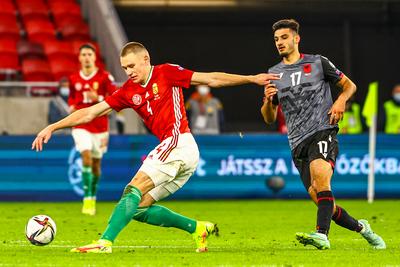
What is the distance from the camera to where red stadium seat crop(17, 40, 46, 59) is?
2452cm

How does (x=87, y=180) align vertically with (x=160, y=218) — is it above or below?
above

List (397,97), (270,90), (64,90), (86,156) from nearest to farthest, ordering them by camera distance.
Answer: (270,90) → (86,156) → (64,90) → (397,97)

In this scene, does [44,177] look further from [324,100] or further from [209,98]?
[324,100]

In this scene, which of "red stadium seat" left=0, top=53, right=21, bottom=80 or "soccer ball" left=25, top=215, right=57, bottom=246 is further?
"red stadium seat" left=0, top=53, right=21, bottom=80

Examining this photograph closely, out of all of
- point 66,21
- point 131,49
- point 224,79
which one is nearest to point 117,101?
point 131,49

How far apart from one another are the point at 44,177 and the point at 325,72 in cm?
1053

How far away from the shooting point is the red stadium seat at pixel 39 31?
25734 mm

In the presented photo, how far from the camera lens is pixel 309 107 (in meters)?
10.5

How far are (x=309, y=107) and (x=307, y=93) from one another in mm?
132

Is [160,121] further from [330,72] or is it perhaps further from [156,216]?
[330,72]

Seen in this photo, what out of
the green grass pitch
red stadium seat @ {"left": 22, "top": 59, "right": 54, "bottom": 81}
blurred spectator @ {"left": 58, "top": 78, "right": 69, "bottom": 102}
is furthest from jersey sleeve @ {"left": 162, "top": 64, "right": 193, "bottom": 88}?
red stadium seat @ {"left": 22, "top": 59, "right": 54, "bottom": 81}

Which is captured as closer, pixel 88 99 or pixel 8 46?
pixel 88 99

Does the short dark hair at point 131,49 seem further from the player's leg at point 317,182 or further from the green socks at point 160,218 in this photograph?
the player's leg at point 317,182

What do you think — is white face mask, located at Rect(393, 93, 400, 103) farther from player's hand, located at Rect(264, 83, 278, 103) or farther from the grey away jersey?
player's hand, located at Rect(264, 83, 278, 103)
